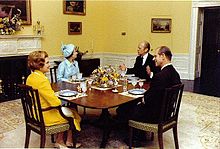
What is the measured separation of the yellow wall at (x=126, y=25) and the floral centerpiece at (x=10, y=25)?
4.44 ft

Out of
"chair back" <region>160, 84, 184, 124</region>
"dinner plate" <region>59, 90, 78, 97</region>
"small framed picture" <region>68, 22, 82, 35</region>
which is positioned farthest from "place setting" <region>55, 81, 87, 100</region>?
"small framed picture" <region>68, 22, 82, 35</region>

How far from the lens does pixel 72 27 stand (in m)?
7.28

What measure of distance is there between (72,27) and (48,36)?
838 mm

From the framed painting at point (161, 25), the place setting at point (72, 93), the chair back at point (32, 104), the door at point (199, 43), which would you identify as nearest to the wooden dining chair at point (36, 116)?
the chair back at point (32, 104)

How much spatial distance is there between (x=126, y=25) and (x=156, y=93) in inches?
215

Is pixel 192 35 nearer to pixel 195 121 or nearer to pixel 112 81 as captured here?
pixel 195 121

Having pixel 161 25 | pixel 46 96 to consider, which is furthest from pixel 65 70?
pixel 161 25

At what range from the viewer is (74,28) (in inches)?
289

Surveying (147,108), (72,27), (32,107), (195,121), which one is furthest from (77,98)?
(72,27)

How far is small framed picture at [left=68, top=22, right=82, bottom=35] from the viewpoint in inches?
285

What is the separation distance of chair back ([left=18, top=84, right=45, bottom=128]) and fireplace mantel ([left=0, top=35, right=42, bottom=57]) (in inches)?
127

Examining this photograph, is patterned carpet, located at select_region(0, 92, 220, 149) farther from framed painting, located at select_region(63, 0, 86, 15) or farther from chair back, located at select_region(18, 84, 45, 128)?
framed painting, located at select_region(63, 0, 86, 15)

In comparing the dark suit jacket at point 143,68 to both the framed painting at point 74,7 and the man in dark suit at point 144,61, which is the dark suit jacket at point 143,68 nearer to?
the man in dark suit at point 144,61

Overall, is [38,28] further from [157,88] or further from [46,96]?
[157,88]
